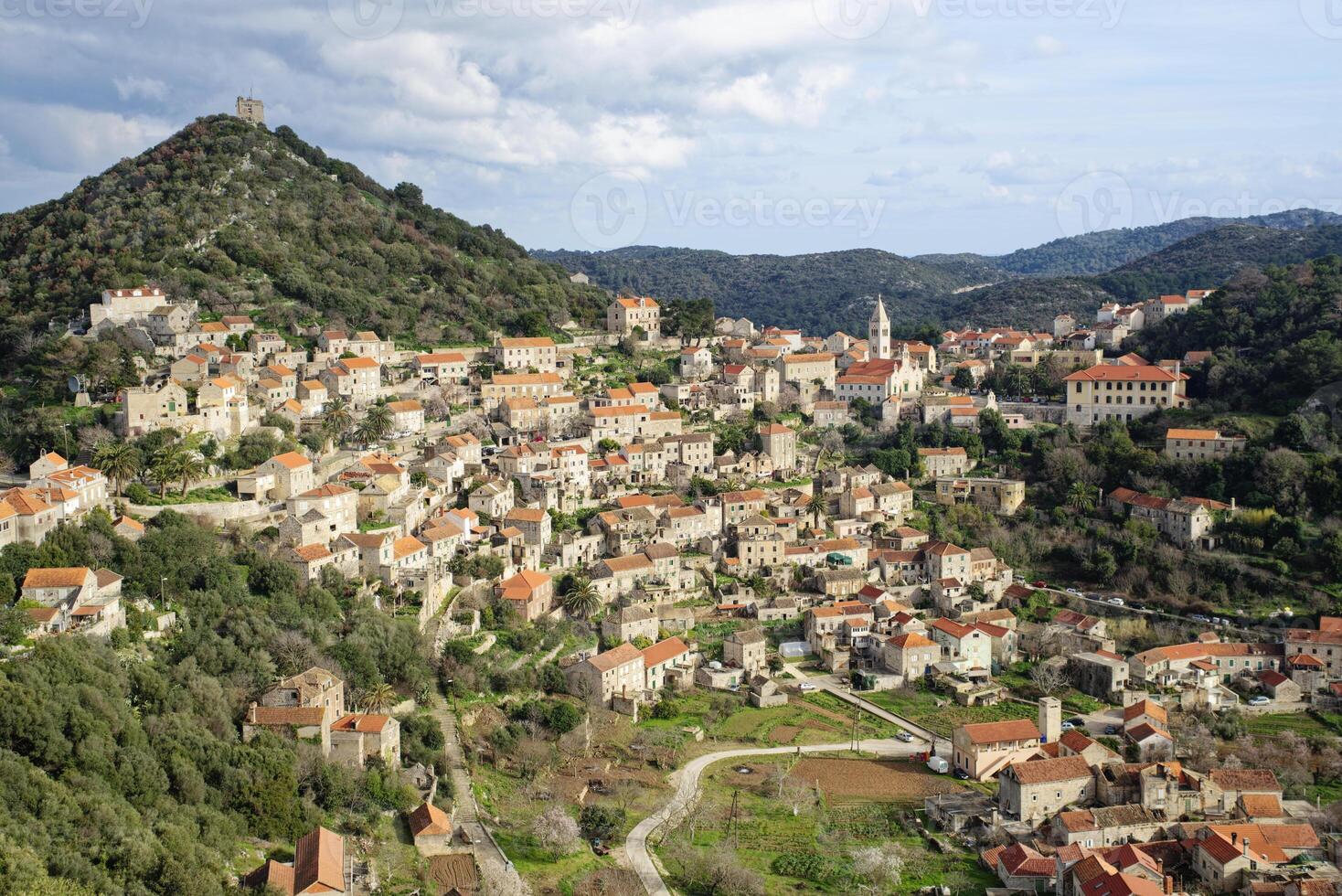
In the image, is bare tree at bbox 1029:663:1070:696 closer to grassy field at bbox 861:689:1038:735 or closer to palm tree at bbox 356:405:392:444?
grassy field at bbox 861:689:1038:735

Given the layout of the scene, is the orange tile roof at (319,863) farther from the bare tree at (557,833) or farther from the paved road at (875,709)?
the paved road at (875,709)

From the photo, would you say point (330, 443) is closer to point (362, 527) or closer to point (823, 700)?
point (362, 527)

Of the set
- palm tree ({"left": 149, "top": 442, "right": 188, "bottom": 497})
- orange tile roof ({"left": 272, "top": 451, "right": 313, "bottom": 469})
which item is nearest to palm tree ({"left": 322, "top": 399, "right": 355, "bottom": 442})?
orange tile roof ({"left": 272, "top": 451, "right": 313, "bottom": 469})

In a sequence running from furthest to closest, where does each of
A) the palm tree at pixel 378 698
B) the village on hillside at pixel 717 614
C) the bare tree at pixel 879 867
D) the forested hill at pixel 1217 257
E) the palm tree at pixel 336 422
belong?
the forested hill at pixel 1217 257 → the palm tree at pixel 336 422 → the palm tree at pixel 378 698 → the village on hillside at pixel 717 614 → the bare tree at pixel 879 867

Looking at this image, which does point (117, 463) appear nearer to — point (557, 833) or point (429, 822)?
point (429, 822)

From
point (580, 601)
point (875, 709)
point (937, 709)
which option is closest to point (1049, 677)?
point (937, 709)

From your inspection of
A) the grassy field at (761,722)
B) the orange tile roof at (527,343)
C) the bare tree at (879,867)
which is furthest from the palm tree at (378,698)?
the orange tile roof at (527,343)
